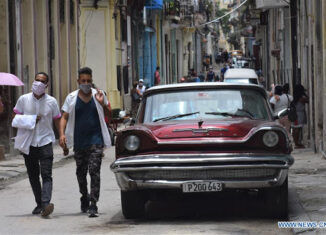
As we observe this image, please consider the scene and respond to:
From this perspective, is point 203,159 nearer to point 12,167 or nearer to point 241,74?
point 12,167

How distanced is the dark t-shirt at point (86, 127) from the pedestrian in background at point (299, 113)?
11833 millimetres

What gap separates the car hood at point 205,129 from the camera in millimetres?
10180

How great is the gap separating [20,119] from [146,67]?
41.1 m

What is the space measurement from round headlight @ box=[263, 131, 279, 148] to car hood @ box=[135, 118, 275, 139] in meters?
0.22

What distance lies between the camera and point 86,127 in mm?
11086

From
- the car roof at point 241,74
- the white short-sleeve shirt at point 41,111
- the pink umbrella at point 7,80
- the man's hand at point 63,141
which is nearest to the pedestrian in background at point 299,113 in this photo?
the pink umbrella at point 7,80

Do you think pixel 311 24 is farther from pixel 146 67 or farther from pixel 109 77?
pixel 146 67

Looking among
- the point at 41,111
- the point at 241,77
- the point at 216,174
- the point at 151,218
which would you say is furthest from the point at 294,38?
the point at 216,174

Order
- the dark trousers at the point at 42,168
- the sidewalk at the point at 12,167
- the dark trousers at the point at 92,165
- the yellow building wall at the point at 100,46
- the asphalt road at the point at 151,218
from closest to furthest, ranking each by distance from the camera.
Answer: the asphalt road at the point at 151,218 < the dark trousers at the point at 92,165 < the dark trousers at the point at 42,168 < the sidewalk at the point at 12,167 < the yellow building wall at the point at 100,46

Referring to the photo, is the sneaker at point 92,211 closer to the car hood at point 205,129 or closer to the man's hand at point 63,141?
the man's hand at point 63,141

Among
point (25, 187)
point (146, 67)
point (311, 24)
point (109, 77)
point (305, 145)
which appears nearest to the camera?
point (25, 187)

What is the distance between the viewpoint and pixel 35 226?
10.3 m

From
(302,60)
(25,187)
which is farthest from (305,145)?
(25,187)

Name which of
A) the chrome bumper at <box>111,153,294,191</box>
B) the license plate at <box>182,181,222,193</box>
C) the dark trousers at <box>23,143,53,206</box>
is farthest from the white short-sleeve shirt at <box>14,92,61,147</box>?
the license plate at <box>182,181,222,193</box>
